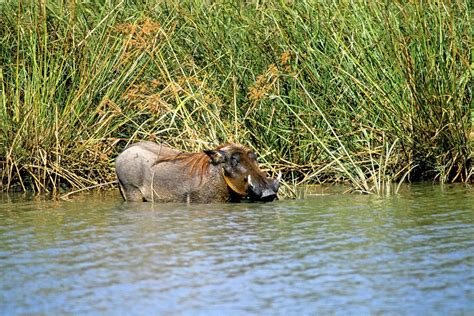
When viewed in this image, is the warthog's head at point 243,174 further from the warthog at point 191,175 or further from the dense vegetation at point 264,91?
the dense vegetation at point 264,91

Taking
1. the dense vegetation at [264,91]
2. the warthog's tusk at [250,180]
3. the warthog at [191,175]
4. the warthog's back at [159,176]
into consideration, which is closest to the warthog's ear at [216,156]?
the warthog at [191,175]

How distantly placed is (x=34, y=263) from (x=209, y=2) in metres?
5.32

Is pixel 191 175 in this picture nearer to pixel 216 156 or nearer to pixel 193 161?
pixel 193 161

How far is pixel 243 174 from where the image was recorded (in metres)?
8.88

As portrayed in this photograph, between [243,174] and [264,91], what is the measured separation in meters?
0.91

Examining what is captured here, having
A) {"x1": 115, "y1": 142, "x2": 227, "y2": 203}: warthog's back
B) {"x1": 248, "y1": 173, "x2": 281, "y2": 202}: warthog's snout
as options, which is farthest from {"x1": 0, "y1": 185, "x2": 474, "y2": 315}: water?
{"x1": 115, "y1": 142, "x2": 227, "y2": 203}: warthog's back

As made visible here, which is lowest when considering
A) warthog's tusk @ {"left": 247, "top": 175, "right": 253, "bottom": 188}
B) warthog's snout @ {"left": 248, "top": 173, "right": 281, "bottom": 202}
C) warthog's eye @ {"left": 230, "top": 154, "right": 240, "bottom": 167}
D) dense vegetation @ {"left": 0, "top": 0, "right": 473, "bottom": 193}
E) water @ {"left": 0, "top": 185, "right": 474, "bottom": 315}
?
water @ {"left": 0, "top": 185, "right": 474, "bottom": 315}

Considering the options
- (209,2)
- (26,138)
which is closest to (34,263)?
(26,138)

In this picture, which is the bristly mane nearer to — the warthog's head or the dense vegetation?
the warthog's head

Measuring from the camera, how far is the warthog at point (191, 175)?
887cm

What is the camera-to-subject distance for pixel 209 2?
37.1 feet

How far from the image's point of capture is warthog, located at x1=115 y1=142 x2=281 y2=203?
887 centimetres

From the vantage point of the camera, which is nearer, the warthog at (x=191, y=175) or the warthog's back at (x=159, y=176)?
the warthog at (x=191, y=175)

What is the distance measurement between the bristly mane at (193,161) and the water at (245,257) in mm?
349
